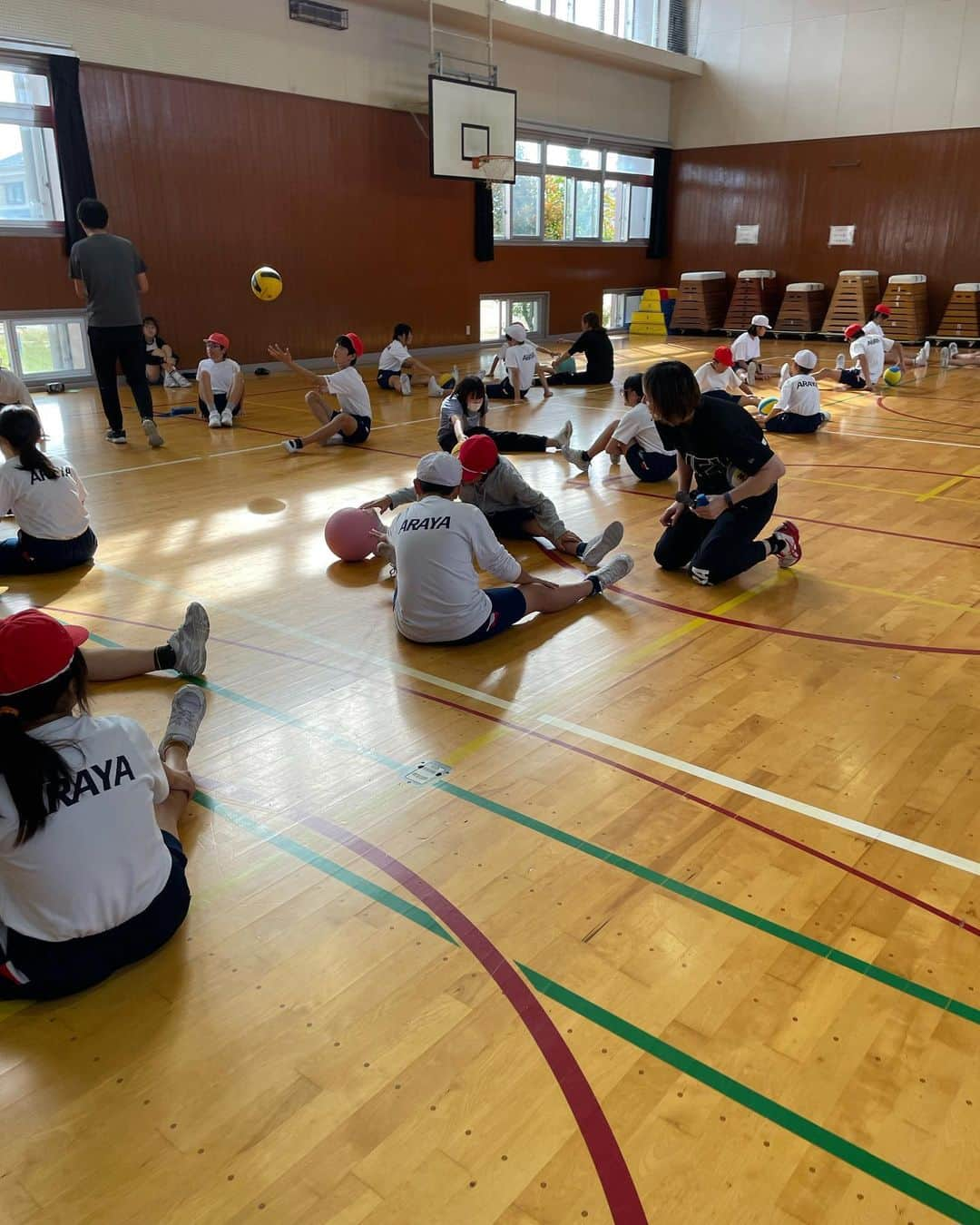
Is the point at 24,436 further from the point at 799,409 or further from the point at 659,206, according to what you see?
the point at 659,206

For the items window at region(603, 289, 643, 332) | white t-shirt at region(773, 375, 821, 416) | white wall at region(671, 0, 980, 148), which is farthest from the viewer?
window at region(603, 289, 643, 332)

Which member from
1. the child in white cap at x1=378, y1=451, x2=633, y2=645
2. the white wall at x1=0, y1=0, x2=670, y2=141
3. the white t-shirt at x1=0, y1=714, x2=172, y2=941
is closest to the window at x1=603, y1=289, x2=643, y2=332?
the white wall at x1=0, y1=0, x2=670, y2=141

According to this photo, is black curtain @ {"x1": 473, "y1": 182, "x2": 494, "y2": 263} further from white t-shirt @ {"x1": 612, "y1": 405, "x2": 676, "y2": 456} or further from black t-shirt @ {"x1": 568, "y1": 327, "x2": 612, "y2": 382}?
white t-shirt @ {"x1": 612, "y1": 405, "x2": 676, "y2": 456}

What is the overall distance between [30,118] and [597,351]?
6.70m

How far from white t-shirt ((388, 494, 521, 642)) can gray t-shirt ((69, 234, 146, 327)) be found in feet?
16.6

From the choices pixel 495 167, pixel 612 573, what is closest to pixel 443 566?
pixel 612 573

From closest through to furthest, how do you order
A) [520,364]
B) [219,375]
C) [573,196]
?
[219,375]
[520,364]
[573,196]

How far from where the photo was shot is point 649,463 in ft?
22.7

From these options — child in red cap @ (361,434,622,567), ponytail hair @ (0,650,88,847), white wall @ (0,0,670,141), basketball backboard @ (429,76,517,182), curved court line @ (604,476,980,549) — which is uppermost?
white wall @ (0,0,670,141)

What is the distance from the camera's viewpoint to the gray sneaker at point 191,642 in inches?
149

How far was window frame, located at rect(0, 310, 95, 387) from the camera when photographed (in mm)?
10742

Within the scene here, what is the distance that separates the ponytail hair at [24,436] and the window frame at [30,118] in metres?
7.18

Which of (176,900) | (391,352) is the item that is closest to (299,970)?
(176,900)

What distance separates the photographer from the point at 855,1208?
169 cm
